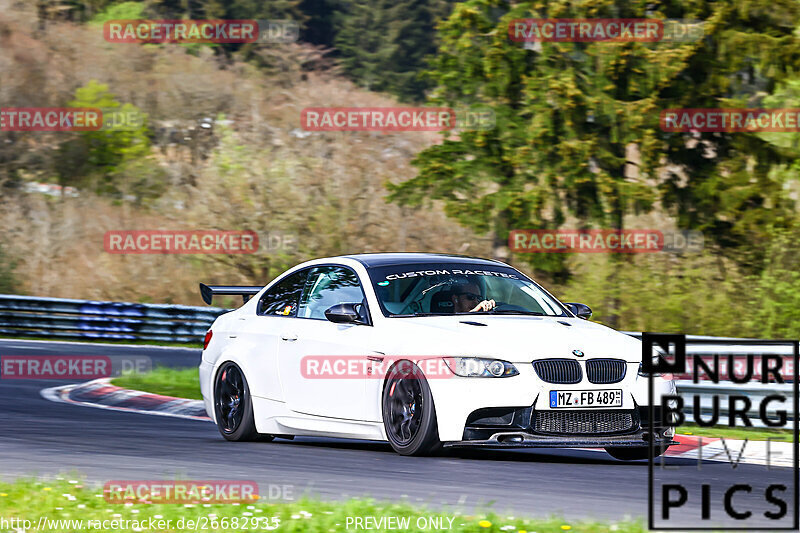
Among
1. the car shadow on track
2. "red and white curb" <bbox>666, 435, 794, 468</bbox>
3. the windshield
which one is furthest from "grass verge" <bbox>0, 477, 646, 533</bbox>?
"red and white curb" <bbox>666, 435, 794, 468</bbox>

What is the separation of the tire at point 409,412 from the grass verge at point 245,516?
80.7 inches

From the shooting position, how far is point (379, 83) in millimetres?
55031

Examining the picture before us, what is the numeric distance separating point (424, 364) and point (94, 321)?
63.5 feet

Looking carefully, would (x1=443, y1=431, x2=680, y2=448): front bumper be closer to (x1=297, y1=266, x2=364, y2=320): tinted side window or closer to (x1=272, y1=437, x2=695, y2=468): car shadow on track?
(x1=272, y1=437, x2=695, y2=468): car shadow on track

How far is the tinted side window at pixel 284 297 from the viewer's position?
11.8 metres

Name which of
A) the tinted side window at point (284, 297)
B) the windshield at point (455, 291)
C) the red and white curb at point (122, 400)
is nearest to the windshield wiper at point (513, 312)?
the windshield at point (455, 291)

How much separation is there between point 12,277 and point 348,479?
26.2 meters

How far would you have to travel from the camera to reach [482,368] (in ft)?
31.9

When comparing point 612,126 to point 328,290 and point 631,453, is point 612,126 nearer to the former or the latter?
point 328,290

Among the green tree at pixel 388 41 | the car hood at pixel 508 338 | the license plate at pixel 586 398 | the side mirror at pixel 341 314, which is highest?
the green tree at pixel 388 41

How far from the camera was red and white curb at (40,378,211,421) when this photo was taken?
50.5 ft

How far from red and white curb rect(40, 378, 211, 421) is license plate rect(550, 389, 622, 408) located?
574 centimetres

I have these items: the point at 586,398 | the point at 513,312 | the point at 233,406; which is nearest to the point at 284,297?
the point at 233,406

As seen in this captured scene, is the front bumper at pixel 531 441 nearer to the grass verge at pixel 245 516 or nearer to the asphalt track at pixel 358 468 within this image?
the asphalt track at pixel 358 468
